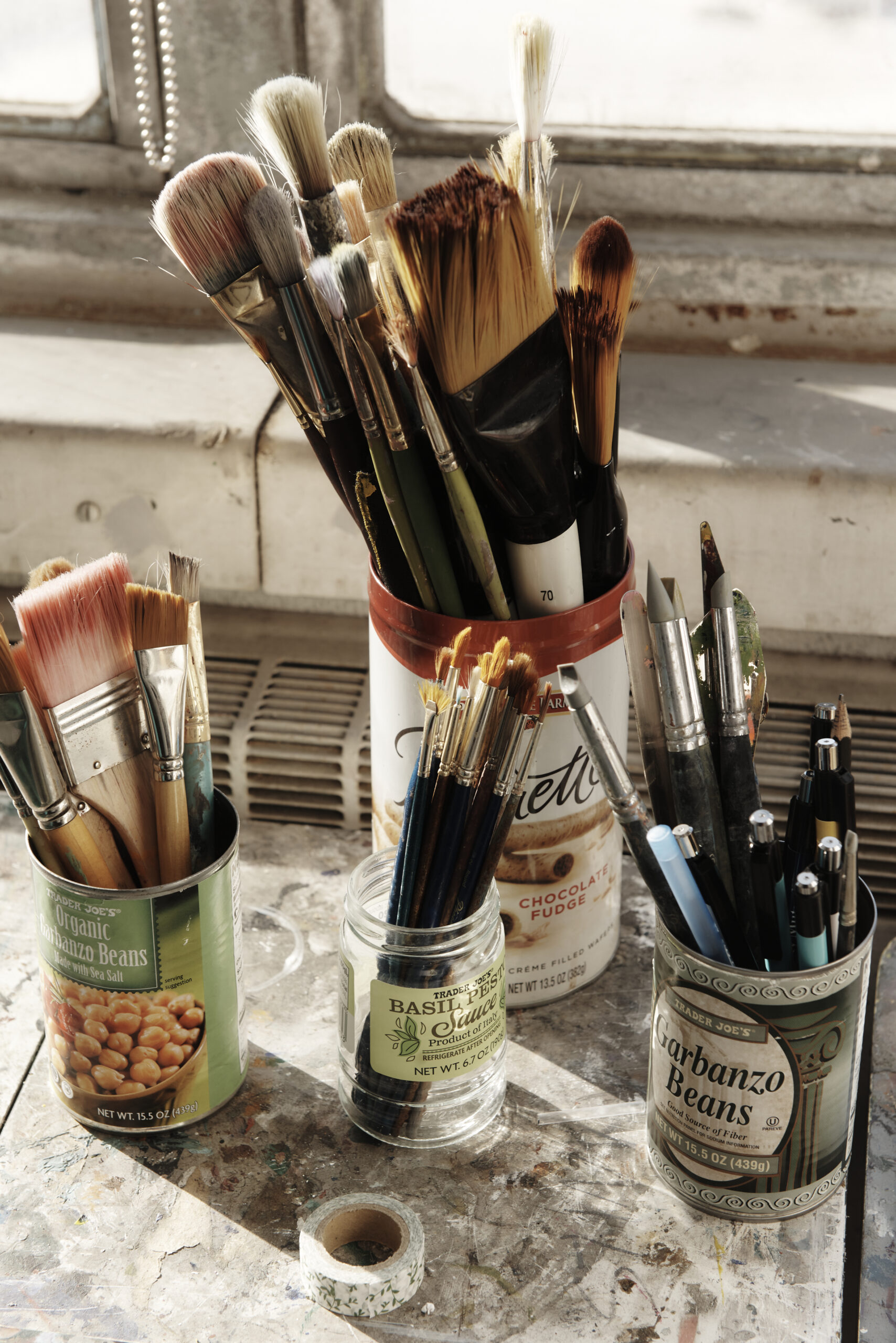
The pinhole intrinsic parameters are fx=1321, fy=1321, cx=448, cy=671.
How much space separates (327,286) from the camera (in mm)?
552

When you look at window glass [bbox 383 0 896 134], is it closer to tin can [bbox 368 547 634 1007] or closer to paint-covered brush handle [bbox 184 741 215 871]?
tin can [bbox 368 547 634 1007]

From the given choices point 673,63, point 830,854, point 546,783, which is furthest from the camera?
point 673,63

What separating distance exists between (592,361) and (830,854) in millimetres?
232

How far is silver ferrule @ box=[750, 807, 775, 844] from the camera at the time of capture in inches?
20.0

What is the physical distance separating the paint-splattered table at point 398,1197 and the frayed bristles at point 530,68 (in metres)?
0.43

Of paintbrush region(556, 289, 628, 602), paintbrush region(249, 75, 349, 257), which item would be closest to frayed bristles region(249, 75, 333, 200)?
paintbrush region(249, 75, 349, 257)

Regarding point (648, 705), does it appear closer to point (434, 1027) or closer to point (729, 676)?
point (729, 676)

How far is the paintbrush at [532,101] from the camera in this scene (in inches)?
22.0

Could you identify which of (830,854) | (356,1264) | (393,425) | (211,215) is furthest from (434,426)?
(356,1264)

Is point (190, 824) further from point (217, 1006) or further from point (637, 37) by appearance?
point (637, 37)

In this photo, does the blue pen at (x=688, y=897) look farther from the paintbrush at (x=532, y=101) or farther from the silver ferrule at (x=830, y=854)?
the paintbrush at (x=532, y=101)

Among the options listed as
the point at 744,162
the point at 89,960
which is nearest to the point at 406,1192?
the point at 89,960

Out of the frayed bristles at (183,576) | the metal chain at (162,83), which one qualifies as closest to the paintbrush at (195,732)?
the frayed bristles at (183,576)

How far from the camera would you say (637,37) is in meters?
1.04
